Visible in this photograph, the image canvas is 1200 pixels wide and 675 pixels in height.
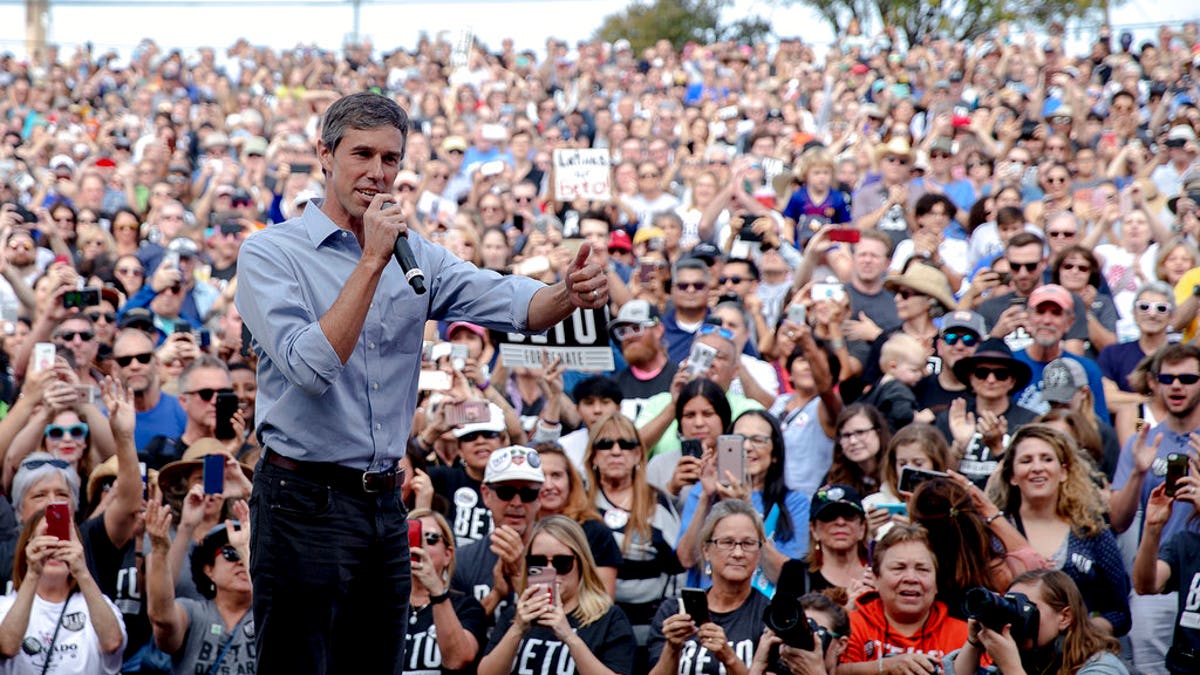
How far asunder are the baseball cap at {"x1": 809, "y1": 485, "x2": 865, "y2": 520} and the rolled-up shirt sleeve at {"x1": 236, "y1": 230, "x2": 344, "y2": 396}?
11.8 ft

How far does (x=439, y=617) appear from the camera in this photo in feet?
21.5

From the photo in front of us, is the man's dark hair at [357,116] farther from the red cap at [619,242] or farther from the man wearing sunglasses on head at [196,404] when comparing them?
the red cap at [619,242]

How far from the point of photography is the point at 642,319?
354 inches

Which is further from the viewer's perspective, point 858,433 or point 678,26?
point 678,26

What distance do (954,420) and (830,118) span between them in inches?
475

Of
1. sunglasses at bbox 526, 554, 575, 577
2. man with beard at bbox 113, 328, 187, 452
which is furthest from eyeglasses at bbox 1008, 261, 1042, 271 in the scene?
man with beard at bbox 113, 328, 187, 452

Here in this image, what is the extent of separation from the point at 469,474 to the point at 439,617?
1.58m

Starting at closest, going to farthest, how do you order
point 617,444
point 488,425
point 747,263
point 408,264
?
point 408,264
point 617,444
point 488,425
point 747,263

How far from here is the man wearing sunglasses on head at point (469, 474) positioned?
7.78 m

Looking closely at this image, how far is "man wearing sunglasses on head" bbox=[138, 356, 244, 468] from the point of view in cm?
823

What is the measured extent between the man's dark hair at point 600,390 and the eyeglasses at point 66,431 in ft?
8.46

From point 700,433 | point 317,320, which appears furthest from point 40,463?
point 317,320

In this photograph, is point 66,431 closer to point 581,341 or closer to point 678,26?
point 581,341

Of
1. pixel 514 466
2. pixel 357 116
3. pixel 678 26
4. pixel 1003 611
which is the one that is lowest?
pixel 1003 611
